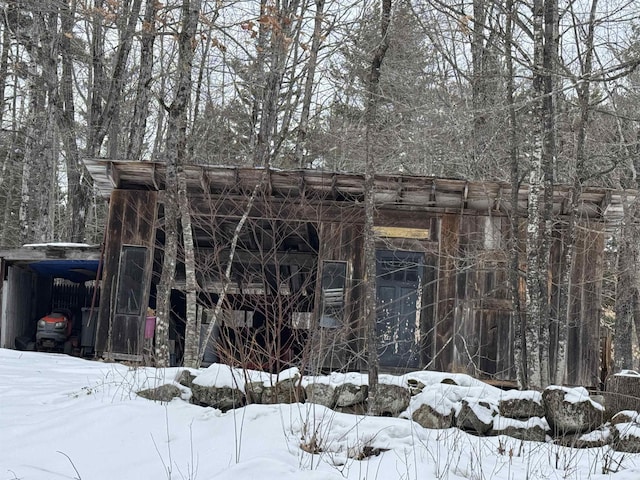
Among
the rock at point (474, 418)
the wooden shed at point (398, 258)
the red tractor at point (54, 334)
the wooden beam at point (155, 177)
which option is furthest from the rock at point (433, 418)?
the red tractor at point (54, 334)

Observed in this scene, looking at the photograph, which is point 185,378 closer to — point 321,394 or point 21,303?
point 321,394

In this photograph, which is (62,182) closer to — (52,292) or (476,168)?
(52,292)

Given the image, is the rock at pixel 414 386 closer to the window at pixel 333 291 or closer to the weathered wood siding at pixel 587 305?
the window at pixel 333 291

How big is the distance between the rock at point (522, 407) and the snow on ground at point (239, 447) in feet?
1.46

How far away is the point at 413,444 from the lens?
649 centimetres

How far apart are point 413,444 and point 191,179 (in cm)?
904

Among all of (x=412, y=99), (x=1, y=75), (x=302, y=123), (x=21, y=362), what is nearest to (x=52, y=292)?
(x=1, y=75)

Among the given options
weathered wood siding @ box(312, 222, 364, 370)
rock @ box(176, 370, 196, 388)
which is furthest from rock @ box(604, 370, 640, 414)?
weathered wood siding @ box(312, 222, 364, 370)

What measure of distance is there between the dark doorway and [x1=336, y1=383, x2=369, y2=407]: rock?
20.8ft

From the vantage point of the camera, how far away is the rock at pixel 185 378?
8.37m

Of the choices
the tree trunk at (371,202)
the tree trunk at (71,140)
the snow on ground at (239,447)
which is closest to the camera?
the snow on ground at (239,447)

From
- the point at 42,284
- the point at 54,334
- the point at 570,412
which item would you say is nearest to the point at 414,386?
the point at 570,412

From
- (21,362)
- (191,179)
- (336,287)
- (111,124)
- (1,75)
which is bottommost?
(21,362)

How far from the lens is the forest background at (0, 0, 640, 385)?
40.7 ft
